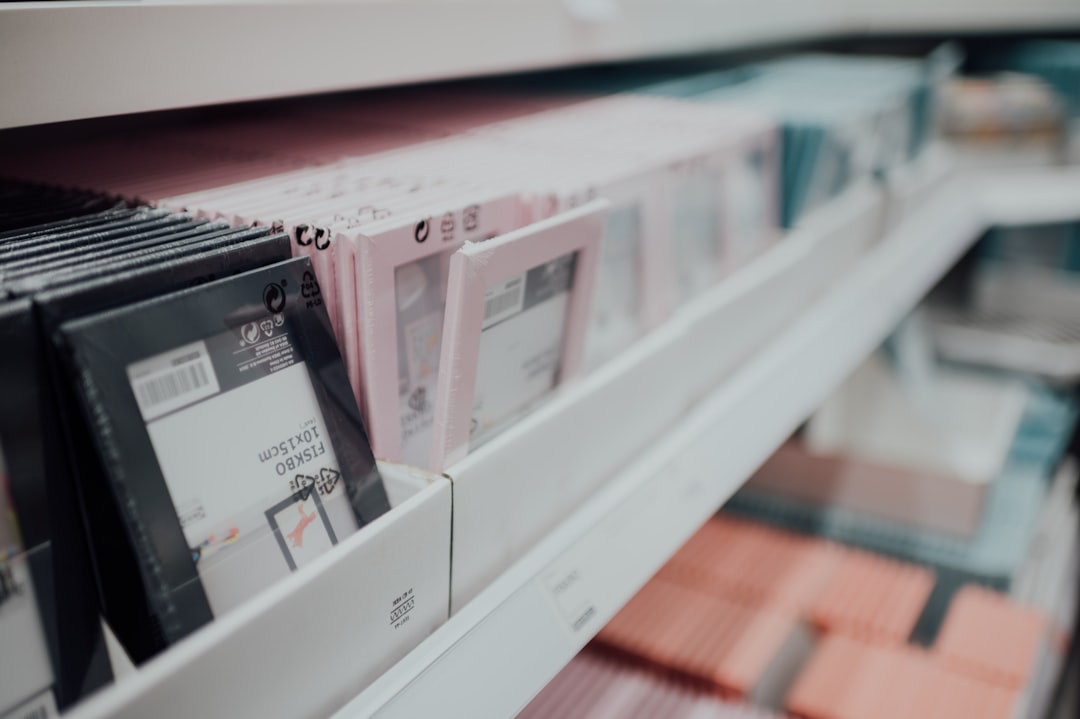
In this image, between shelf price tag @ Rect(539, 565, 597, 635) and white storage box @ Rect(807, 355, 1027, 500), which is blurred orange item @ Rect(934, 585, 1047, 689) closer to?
white storage box @ Rect(807, 355, 1027, 500)

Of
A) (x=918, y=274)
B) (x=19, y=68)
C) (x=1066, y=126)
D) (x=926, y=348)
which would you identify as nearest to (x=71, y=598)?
(x=19, y=68)

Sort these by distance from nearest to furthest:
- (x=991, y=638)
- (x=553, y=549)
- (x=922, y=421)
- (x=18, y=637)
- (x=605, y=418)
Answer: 1. (x=18, y=637)
2. (x=553, y=549)
3. (x=605, y=418)
4. (x=991, y=638)
5. (x=922, y=421)

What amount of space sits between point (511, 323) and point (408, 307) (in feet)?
0.31

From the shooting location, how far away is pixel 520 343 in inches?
31.7

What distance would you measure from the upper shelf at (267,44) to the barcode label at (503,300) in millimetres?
265

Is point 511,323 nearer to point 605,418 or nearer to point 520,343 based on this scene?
point 520,343

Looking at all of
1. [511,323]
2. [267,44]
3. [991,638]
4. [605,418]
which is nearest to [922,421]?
[991,638]

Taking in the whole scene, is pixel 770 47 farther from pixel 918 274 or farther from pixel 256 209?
pixel 256 209

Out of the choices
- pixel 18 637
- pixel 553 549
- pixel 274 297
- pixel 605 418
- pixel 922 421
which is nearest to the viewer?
pixel 18 637

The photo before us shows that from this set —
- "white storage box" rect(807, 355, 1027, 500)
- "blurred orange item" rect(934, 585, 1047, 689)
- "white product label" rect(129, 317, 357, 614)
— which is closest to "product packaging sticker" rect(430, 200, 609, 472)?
"white product label" rect(129, 317, 357, 614)

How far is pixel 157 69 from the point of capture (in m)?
0.65

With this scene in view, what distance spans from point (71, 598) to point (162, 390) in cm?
14

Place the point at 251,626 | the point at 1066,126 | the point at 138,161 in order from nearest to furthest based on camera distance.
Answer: the point at 251,626
the point at 138,161
the point at 1066,126

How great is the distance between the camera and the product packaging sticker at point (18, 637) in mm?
483
